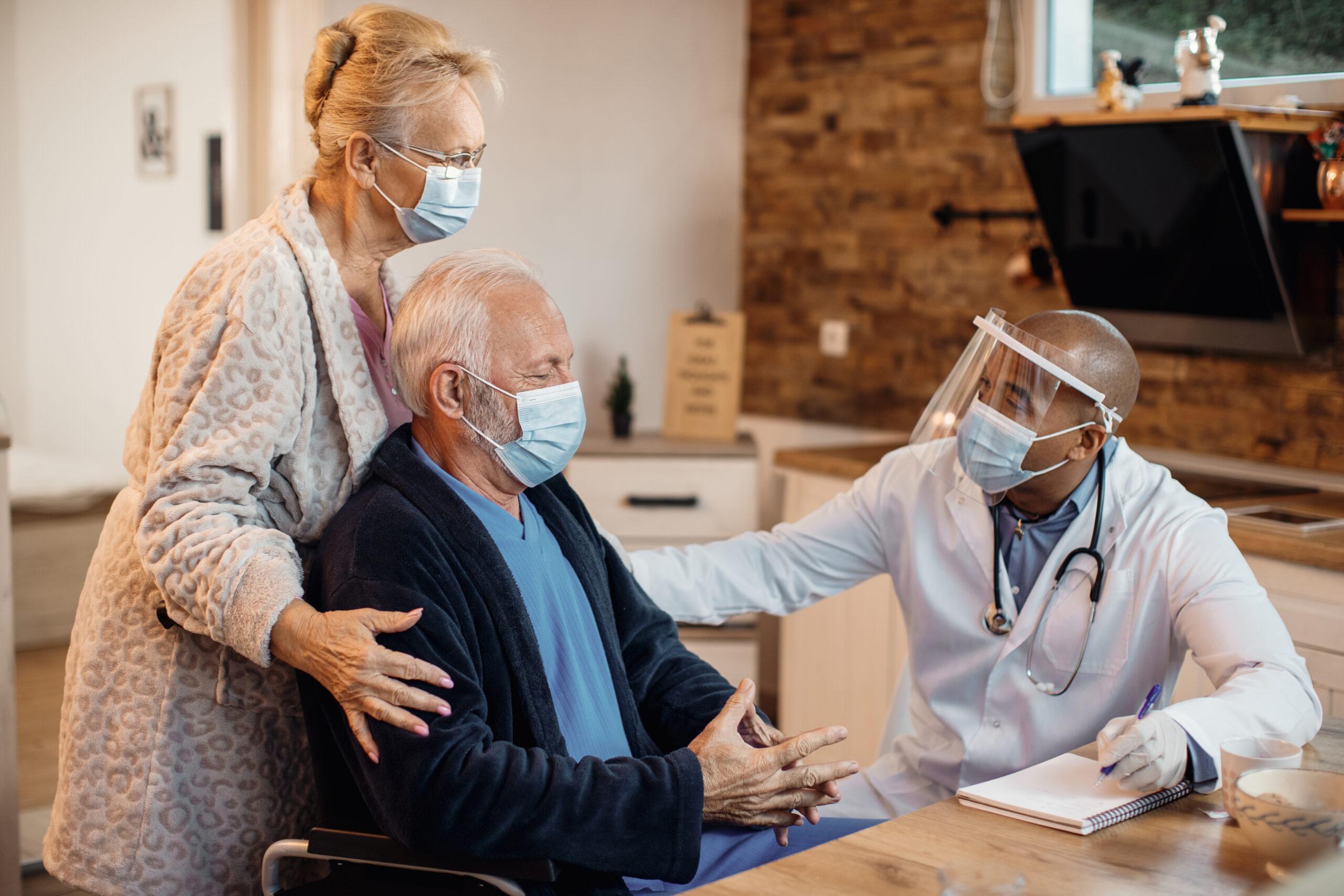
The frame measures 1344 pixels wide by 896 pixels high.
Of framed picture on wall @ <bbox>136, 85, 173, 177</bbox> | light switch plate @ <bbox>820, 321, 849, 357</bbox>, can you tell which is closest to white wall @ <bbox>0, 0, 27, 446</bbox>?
framed picture on wall @ <bbox>136, 85, 173, 177</bbox>

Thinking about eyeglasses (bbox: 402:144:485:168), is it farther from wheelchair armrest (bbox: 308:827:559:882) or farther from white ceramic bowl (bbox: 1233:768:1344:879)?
white ceramic bowl (bbox: 1233:768:1344:879)

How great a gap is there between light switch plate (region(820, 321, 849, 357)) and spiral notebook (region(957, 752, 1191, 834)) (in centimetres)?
263

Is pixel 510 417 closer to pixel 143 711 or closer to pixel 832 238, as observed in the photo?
pixel 143 711

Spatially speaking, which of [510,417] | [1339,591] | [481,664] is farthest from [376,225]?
[1339,591]

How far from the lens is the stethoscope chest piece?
1.88m

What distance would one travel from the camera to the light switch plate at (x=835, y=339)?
400cm

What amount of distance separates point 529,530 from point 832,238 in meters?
2.54

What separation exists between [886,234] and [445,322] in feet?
8.14

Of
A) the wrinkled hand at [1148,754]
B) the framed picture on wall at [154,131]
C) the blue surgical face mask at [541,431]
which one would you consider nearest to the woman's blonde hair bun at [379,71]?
the blue surgical face mask at [541,431]

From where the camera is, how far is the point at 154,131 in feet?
14.5

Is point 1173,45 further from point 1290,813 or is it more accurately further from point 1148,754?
point 1290,813

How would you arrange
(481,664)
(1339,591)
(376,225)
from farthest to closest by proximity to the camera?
(1339,591)
(376,225)
(481,664)

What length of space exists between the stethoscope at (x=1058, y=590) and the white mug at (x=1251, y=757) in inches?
18.3

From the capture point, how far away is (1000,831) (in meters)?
1.30
